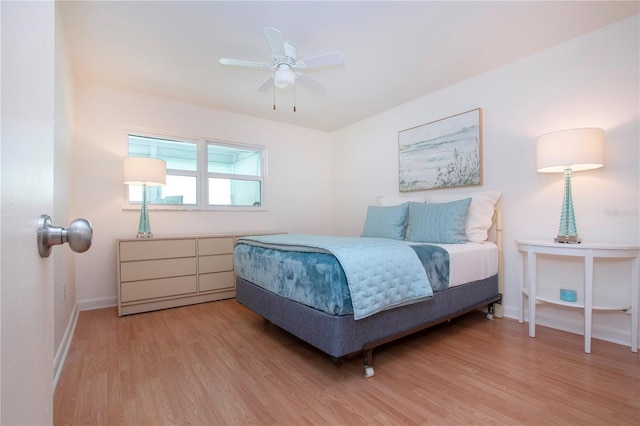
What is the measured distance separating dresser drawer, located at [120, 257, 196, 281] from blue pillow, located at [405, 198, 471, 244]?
7.88ft

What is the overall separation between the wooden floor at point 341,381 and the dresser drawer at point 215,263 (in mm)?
929

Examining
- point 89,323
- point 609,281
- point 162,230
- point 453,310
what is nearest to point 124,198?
point 162,230

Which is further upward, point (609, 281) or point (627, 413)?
point (609, 281)

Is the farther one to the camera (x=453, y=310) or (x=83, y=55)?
(x=83, y=55)

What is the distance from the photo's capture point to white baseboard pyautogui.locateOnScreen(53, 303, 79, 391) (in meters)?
1.75

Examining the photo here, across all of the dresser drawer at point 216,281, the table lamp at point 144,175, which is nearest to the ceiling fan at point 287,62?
the table lamp at point 144,175

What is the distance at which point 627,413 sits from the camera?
1.41 m

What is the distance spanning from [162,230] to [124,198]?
0.53 metres

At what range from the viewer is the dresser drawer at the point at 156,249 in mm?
2907

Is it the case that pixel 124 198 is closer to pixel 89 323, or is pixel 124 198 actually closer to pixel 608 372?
pixel 89 323

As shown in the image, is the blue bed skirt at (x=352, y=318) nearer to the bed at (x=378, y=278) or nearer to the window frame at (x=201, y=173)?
the bed at (x=378, y=278)

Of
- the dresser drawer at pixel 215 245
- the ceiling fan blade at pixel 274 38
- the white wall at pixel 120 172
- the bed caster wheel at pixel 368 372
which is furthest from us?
the dresser drawer at pixel 215 245

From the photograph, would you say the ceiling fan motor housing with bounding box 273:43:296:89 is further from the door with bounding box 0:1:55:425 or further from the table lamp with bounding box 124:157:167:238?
the door with bounding box 0:1:55:425

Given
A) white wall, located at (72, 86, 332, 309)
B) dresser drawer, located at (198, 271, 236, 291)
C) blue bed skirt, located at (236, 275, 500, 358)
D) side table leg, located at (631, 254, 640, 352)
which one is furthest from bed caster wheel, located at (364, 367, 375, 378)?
white wall, located at (72, 86, 332, 309)
